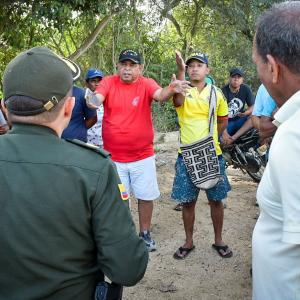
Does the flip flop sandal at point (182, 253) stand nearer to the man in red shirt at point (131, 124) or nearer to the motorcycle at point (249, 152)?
the man in red shirt at point (131, 124)

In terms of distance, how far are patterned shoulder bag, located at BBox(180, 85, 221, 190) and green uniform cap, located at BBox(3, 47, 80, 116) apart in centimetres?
225

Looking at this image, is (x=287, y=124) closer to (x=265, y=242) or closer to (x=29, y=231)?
(x=265, y=242)

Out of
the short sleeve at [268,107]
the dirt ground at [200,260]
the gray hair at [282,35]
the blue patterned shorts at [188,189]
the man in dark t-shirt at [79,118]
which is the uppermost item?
the gray hair at [282,35]

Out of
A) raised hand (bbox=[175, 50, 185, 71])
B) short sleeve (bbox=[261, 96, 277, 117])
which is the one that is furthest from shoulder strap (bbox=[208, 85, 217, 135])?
short sleeve (bbox=[261, 96, 277, 117])

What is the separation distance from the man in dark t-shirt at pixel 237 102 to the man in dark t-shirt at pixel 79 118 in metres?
2.08

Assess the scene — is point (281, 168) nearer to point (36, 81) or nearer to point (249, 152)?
point (36, 81)

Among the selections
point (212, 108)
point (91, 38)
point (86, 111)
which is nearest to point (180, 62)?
point (212, 108)

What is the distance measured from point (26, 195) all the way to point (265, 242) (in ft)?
2.68

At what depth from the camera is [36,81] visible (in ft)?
4.42

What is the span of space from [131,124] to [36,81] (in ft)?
8.05

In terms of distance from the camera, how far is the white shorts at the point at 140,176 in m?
3.87

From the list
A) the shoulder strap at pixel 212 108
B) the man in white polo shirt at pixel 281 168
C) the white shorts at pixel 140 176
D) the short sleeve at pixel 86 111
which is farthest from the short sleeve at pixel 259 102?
the man in white polo shirt at pixel 281 168

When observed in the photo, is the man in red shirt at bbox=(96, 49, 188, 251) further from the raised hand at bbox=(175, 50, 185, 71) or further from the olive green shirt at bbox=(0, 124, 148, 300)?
the olive green shirt at bbox=(0, 124, 148, 300)

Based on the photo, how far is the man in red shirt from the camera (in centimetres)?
380
